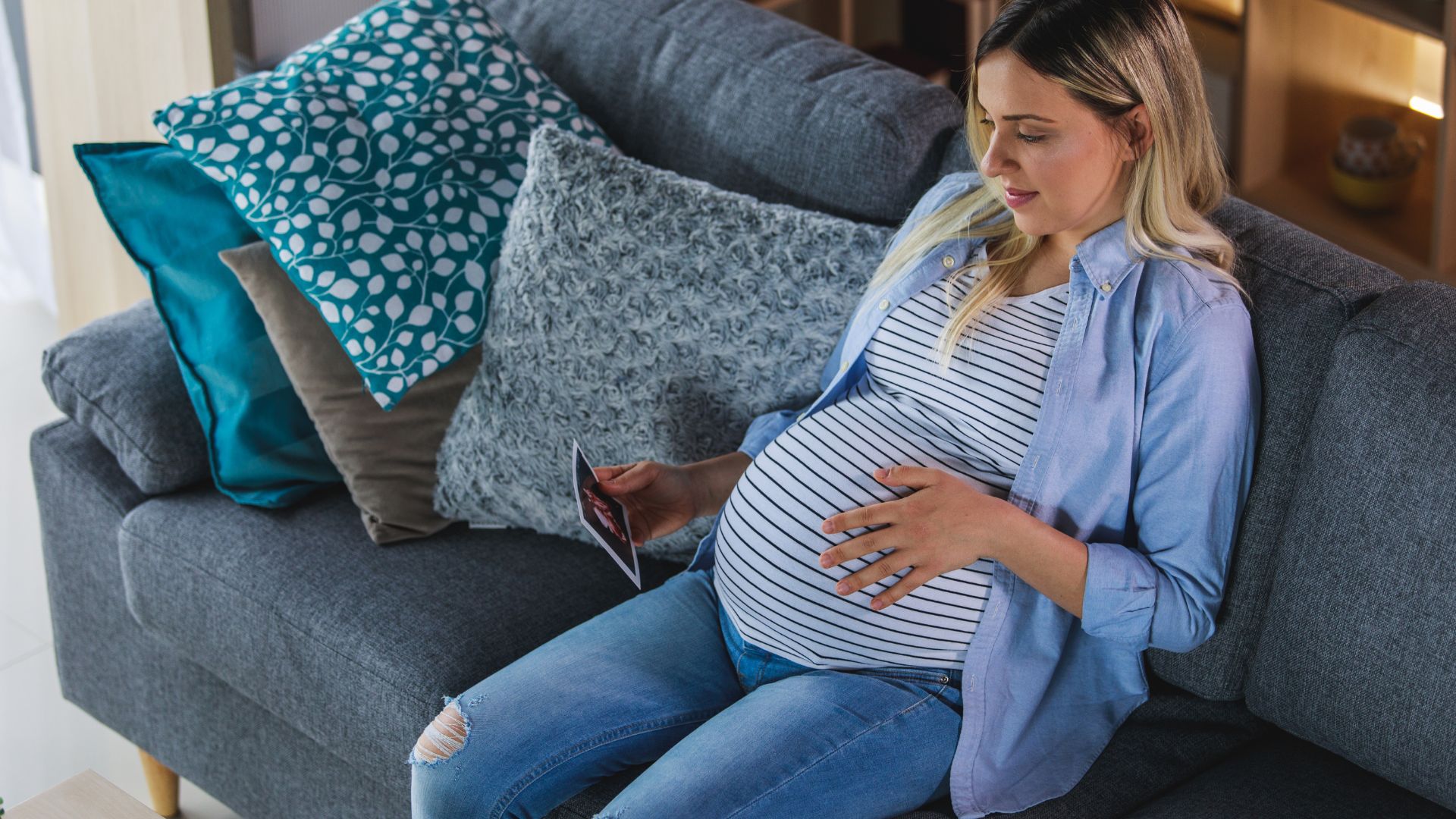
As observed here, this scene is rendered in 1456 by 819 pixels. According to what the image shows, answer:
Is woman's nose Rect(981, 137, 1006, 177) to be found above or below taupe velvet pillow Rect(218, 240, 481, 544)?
above

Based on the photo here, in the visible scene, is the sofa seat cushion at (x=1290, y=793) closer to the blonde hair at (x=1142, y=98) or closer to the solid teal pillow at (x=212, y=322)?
the blonde hair at (x=1142, y=98)

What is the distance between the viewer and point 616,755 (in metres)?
1.36

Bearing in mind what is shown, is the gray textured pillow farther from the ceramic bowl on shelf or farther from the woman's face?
the ceramic bowl on shelf

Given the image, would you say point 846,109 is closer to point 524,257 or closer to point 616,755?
point 524,257

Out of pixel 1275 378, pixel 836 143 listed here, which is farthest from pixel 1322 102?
pixel 1275 378

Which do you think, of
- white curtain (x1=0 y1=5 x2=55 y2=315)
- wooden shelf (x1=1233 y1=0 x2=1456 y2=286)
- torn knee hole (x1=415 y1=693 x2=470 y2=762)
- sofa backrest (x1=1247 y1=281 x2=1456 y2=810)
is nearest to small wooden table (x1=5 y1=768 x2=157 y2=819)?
torn knee hole (x1=415 y1=693 x2=470 y2=762)

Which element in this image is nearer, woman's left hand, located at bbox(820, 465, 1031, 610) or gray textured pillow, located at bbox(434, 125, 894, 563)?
woman's left hand, located at bbox(820, 465, 1031, 610)

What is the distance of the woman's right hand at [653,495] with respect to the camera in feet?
4.99

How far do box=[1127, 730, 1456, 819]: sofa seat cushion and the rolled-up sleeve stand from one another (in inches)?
6.8

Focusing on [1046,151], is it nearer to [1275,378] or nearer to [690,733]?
[1275,378]

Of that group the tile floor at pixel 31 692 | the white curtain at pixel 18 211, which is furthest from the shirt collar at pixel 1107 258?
the white curtain at pixel 18 211

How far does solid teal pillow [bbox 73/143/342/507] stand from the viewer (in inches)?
68.9

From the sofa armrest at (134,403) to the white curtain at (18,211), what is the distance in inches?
53.5

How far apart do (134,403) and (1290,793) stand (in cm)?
138
